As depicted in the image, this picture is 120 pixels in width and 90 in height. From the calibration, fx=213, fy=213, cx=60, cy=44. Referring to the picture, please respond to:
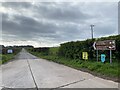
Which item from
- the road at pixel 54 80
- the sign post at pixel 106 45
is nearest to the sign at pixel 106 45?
the sign post at pixel 106 45

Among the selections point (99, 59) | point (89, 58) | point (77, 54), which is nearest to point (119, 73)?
point (99, 59)

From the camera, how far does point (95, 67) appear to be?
1472cm

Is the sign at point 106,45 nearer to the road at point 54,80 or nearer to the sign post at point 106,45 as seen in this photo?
the sign post at point 106,45

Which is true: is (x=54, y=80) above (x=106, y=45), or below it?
below

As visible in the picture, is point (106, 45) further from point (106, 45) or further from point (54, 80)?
point (54, 80)

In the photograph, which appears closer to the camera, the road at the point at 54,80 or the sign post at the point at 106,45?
the road at the point at 54,80

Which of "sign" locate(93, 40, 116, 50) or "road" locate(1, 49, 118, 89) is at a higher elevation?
"sign" locate(93, 40, 116, 50)

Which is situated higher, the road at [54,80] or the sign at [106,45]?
the sign at [106,45]

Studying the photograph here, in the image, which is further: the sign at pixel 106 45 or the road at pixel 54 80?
the sign at pixel 106 45

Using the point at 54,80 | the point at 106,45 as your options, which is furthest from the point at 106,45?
the point at 54,80

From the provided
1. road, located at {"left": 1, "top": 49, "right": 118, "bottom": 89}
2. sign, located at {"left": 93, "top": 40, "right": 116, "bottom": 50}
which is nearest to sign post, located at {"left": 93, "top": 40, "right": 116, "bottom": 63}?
sign, located at {"left": 93, "top": 40, "right": 116, "bottom": 50}

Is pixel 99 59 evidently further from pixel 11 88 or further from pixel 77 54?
pixel 11 88

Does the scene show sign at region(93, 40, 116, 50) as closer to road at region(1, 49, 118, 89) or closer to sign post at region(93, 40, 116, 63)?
sign post at region(93, 40, 116, 63)

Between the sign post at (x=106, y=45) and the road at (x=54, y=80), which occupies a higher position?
the sign post at (x=106, y=45)
